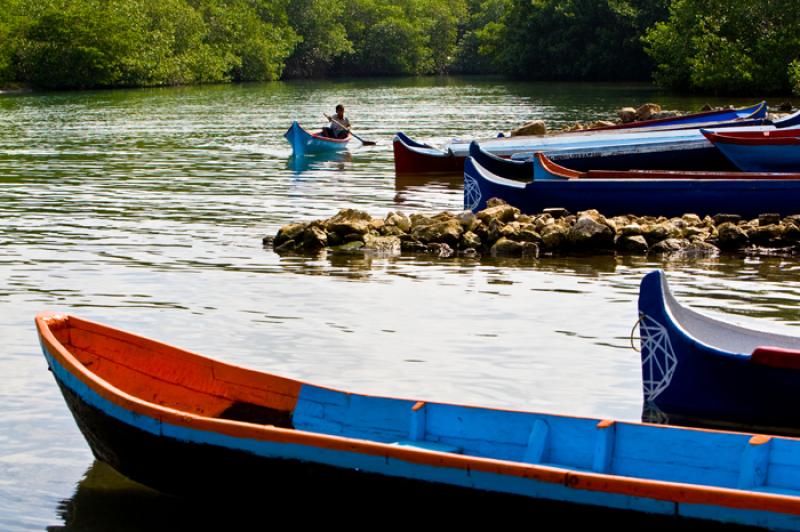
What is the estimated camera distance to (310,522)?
7.11 metres

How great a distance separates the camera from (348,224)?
56.7 ft

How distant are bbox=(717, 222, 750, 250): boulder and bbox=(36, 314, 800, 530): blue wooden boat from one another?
9.73 metres

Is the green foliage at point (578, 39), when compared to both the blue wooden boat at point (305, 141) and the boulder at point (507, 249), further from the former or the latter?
the boulder at point (507, 249)

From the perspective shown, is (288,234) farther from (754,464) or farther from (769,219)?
(754,464)

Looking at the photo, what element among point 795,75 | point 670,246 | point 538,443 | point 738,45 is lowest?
point 670,246

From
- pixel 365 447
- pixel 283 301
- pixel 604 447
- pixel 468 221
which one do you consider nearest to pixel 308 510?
pixel 365 447

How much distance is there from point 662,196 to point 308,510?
12067 millimetres

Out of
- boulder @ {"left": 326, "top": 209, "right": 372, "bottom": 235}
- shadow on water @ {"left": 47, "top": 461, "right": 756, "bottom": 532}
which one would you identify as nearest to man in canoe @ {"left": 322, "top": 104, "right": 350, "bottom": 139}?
boulder @ {"left": 326, "top": 209, "right": 372, "bottom": 235}

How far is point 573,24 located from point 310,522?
3100 inches

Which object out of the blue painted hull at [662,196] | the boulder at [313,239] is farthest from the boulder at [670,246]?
the boulder at [313,239]

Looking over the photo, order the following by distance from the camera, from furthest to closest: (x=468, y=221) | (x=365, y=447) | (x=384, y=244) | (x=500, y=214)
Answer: (x=500, y=214) → (x=468, y=221) → (x=384, y=244) → (x=365, y=447)

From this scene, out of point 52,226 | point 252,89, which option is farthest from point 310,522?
point 252,89

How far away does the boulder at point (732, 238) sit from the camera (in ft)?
53.5

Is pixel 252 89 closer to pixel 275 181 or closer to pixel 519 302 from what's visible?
pixel 275 181
